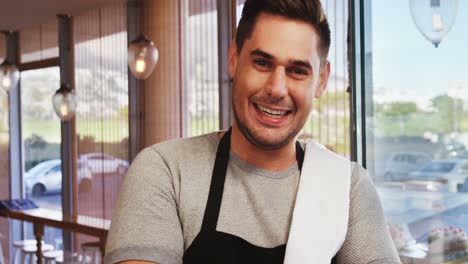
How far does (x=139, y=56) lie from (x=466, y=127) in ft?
9.92

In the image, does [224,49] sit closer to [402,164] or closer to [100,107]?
[100,107]

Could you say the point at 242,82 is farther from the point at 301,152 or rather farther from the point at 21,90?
the point at 21,90

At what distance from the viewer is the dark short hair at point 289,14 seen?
99 centimetres

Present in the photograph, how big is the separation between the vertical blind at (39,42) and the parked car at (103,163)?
5.00 ft

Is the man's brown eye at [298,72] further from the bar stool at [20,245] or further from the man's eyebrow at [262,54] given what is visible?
the bar stool at [20,245]

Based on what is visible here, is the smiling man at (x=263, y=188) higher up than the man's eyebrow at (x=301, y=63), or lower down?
lower down

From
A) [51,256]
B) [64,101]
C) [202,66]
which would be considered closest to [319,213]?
[202,66]

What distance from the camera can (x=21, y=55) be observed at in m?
7.82

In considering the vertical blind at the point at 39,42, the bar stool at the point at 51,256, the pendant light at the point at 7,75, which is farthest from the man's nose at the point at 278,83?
the vertical blind at the point at 39,42

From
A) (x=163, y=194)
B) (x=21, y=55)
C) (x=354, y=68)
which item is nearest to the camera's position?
(x=163, y=194)

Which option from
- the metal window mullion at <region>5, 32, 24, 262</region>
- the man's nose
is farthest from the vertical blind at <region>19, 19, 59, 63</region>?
the man's nose

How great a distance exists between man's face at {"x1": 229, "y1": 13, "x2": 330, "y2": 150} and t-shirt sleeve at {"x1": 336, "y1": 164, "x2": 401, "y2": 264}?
0.18 meters

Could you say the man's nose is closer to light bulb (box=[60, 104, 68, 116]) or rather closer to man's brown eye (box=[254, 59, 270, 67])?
man's brown eye (box=[254, 59, 270, 67])

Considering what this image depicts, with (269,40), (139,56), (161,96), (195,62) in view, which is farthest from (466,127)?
(161,96)
